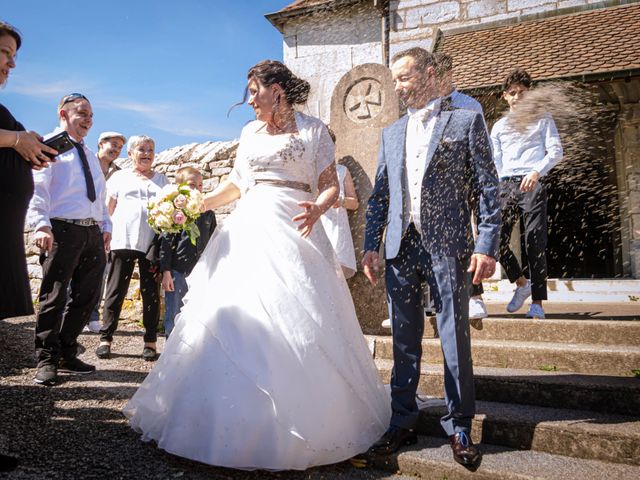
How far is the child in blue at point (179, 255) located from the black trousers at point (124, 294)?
191 millimetres

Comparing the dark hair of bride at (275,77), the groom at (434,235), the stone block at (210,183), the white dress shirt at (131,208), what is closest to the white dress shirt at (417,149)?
the groom at (434,235)

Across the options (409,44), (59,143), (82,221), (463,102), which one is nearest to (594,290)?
(463,102)

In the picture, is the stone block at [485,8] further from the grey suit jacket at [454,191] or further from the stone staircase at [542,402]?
the grey suit jacket at [454,191]

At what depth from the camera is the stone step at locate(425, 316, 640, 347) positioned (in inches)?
159

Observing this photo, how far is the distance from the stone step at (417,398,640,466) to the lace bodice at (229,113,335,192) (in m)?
1.73

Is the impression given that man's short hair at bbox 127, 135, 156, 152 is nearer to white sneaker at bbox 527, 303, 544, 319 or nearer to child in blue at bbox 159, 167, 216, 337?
child in blue at bbox 159, 167, 216, 337

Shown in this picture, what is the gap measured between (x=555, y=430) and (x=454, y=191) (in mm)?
1464

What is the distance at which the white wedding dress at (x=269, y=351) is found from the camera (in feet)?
8.31

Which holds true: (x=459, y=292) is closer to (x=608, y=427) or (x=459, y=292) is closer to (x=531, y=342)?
(x=608, y=427)

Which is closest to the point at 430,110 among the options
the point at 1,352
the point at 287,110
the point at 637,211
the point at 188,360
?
the point at 287,110

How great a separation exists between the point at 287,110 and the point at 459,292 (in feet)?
5.31

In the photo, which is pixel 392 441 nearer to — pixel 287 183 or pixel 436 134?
pixel 287 183

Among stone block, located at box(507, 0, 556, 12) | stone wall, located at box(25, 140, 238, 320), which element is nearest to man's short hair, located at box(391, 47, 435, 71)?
stone wall, located at box(25, 140, 238, 320)

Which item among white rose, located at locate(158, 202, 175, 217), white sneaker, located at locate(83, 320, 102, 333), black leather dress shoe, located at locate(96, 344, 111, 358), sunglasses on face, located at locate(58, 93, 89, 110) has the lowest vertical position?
white sneaker, located at locate(83, 320, 102, 333)
